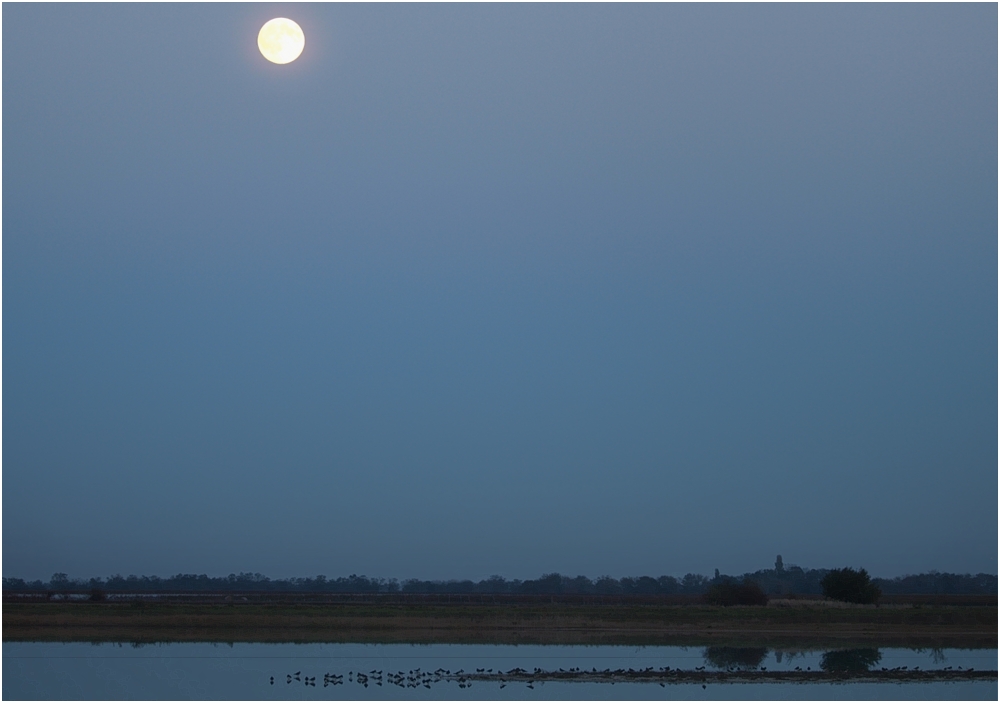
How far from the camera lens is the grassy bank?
40.2 m

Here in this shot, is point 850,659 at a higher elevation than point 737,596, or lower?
lower

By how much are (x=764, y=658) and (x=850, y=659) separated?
2.78 metres

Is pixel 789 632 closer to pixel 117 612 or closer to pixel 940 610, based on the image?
pixel 940 610

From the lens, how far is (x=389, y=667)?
30328 mm

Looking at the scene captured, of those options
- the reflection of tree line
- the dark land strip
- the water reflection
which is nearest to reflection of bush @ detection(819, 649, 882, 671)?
the reflection of tree line

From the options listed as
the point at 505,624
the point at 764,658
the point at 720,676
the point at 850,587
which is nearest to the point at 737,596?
the point at 850,587

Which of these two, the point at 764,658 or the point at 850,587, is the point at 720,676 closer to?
the point at 764,658

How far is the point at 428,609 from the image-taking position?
48125 millimetres

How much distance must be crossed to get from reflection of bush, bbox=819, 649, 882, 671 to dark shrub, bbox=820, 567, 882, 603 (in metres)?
18.9

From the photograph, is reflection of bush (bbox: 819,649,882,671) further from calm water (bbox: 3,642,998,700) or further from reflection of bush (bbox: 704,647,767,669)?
reflection of bush (bbox: 704,647,767,669)

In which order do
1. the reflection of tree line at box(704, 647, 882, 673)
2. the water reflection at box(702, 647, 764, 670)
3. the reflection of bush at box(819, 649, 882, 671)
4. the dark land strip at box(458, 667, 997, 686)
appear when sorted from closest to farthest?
the dark land strip at box(458, 667, 997, 686) < the reflection of tree line at box(704, 647, 882, 673) < the reflection of bush at box(819, 649, 882, 671) < the water reflection at box(702, 647, 764, 670)

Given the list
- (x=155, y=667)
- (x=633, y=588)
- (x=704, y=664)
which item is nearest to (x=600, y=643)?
(x=704, y=664)

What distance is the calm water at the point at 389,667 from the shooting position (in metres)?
25.1

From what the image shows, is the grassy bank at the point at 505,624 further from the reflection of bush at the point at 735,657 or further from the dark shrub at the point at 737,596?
the dark shrub at the point at 737,596
